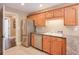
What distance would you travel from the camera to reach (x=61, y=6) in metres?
1.97

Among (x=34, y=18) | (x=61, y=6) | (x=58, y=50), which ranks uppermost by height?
(x=61, y=6)

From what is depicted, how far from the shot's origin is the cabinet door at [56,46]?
6.51ft

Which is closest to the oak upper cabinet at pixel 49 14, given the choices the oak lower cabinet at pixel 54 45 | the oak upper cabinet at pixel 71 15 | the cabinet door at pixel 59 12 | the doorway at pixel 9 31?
the cabinet door at pixel 59 12

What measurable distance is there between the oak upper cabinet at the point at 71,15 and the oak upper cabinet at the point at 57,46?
0.32 metres

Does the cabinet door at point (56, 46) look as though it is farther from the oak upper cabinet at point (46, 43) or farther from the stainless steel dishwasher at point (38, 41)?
the stainless steel dishwasher at point (38, 41)

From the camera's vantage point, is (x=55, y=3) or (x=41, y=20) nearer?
(x=55, y=3)

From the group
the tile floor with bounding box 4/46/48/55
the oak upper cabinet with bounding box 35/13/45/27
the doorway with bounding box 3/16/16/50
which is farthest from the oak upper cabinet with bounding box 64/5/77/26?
the doorway with bounding box 3/16/16/50

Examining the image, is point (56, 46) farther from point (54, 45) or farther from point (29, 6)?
point (29, 6)

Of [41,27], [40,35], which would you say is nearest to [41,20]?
[41,27]

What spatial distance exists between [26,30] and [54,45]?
0.57m

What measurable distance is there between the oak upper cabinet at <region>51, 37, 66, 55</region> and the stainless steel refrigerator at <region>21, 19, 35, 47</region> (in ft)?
1.38
